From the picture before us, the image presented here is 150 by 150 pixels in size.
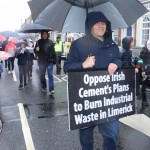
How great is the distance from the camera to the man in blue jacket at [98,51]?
3.13 meters

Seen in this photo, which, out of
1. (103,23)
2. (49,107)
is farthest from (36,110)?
(103,23)

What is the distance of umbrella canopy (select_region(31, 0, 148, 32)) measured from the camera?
3408mm

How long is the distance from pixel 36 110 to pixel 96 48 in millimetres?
3549

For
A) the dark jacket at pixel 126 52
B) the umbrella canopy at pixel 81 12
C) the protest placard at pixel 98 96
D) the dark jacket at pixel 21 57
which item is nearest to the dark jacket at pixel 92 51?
the protest placard at pixel 98 96

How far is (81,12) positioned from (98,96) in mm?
1150

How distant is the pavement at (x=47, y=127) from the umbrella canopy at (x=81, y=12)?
1.76 m

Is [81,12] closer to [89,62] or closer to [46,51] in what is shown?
[89,62]

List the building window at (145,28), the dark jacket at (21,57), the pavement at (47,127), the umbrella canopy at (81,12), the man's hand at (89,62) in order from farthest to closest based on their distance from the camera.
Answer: the building window at (145,28) → the dark jacket at (21,57) → the pavement at (47,127) → the umbrella canopy at (81,12) → the man's hand at (89,62)

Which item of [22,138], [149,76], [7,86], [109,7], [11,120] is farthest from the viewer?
[7,86]

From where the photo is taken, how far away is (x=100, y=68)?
3.12 metres

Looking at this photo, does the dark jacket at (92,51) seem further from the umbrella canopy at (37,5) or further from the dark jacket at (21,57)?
the dark jacket at (21,57)

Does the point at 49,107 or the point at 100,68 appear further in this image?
the point at 49,107

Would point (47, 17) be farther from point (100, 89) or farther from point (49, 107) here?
point (49, 107)

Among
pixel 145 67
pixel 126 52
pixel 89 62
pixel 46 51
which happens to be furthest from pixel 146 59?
pixel 89 62
